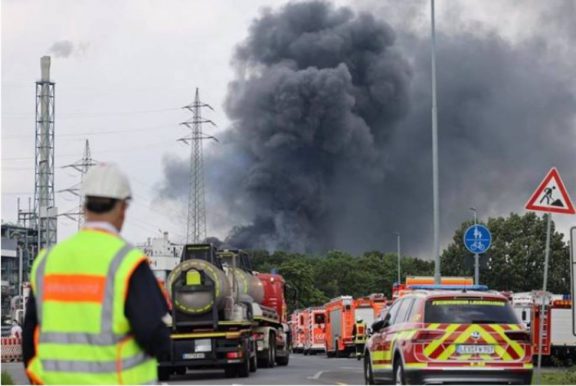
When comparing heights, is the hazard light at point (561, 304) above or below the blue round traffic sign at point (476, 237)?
below

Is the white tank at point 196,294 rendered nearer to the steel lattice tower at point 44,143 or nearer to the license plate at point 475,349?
the license plate at point 475,349

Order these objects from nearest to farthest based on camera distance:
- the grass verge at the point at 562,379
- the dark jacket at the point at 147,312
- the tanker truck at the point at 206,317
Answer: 1. the dark jacket at the point at 147,312
2. the grass verge at the point at 562,379
3. the tanker truck at the point at 206,317

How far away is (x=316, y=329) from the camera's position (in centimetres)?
6500

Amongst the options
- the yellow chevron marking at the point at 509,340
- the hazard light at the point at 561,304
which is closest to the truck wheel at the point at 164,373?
the yellow chevron marking at the point at 509,340

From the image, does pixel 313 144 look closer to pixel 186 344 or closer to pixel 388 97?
pixel 388 97

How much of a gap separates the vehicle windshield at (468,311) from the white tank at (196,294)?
11.2m

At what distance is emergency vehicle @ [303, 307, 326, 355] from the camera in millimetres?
64188

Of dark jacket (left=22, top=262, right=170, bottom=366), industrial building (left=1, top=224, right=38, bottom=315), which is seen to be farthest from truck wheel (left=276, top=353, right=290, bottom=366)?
industrial building (left=1, top=224, right=38, bottom=315)

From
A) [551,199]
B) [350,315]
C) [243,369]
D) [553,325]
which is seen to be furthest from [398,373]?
[350,315]

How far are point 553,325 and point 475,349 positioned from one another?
80.8 feet

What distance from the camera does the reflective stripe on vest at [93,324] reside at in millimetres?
5465

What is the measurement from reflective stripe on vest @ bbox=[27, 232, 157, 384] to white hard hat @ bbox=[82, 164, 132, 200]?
20cm

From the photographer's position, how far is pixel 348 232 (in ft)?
489

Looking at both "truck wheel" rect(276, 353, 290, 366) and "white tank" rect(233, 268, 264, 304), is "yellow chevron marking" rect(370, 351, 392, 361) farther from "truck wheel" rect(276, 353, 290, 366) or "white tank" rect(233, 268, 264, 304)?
"truck wheel" rect(276, 353, 290, 366)
